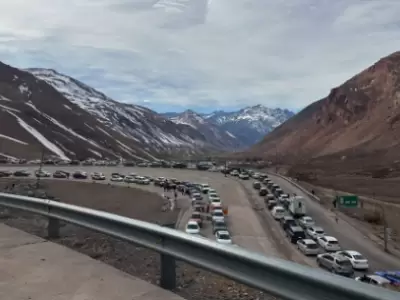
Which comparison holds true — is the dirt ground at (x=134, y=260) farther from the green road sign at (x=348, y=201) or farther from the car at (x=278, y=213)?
the green road sign at (x=348, y=201)

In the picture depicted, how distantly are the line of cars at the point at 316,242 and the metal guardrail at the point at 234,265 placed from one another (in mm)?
9771

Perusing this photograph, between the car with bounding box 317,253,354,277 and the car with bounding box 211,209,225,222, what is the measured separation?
673 inches

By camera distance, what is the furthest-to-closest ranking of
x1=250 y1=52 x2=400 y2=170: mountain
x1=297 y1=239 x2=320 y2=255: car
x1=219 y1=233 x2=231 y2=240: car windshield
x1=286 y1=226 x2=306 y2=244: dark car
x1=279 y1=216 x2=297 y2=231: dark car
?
x1=250 y1=52 x2=400 y2=170: mountain → x1=279 y1=216 x2=297 y2=231: dark car → x1=286 y1=226 x2=306 y2=244: dark car → x1=219 y1=233 x2=231 y2=240: car windshield → x1=297 y1=239 x2=320 y2=255: car

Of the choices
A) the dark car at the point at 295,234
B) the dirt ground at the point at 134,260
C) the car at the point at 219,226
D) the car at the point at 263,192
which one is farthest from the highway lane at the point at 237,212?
the dirt ground at the point at 134,260

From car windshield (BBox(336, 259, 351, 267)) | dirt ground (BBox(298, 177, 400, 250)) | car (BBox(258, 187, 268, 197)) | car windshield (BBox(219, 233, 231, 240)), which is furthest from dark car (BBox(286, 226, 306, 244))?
car (BBox(258, 187, 268, 197))

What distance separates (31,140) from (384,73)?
441 ft

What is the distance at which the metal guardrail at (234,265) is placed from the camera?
11.5 ft

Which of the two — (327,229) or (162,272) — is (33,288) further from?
(327,229)

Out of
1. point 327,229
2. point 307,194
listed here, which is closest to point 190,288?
point 327,229

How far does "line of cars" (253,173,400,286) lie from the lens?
93.8 ft

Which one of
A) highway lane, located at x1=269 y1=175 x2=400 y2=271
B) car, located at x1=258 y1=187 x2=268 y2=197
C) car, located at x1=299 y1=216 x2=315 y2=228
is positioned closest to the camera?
highway lane, located at x1=269 y1=175 x2=400 y2=271

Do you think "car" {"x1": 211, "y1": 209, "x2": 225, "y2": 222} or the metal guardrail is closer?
the metal guardrail

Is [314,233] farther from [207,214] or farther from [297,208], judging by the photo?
[207,214]

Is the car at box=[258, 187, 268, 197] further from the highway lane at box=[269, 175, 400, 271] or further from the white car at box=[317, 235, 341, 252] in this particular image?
the white car at box=[317, 235, 341, 252]
